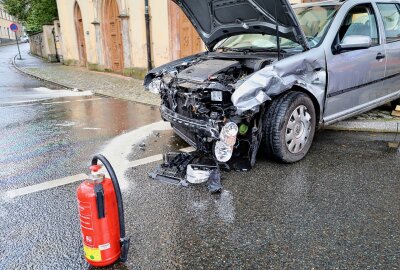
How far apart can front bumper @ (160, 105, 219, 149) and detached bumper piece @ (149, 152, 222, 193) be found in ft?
0.77

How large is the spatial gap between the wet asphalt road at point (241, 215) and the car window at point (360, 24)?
4.84ft

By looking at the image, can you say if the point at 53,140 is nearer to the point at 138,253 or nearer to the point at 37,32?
the point at 138,253

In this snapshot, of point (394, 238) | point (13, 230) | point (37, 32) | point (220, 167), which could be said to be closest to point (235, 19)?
point (220, 167)

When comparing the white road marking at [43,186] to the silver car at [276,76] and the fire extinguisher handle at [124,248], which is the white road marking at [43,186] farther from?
the fire extinguisher handle at [124,248]

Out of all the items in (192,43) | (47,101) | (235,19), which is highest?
(235,19)

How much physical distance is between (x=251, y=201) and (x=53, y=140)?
3.73m

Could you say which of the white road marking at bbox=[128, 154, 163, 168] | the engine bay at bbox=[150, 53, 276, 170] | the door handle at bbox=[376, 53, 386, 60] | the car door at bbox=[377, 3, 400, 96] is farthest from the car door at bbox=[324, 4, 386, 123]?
the white road marking at bbox=[128, 154, 163, 168]

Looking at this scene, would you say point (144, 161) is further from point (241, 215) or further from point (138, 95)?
point (138, 95)

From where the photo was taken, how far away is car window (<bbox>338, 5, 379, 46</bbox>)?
4410 mm

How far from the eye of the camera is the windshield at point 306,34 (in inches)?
167

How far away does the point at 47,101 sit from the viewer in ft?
30.5

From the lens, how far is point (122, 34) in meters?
13.4

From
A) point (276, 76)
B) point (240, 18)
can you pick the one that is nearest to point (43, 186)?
point (276, 76)

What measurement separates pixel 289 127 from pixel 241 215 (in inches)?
54.8
